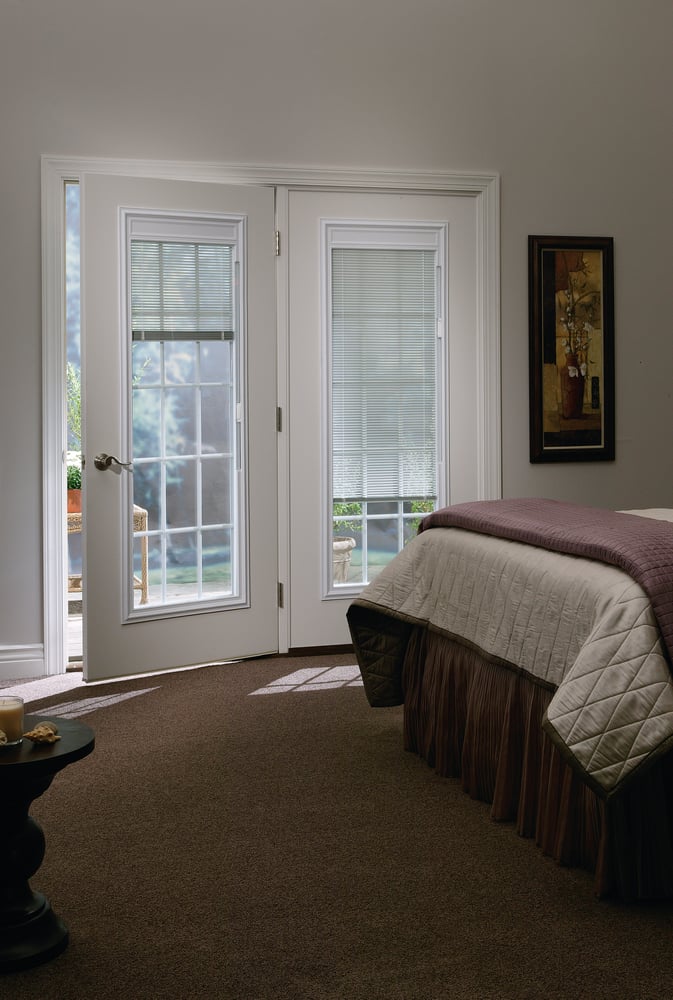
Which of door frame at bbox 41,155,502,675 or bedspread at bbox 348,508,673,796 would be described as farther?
door frame at bbox 41,155,502,675

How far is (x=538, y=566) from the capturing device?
7.75 ft

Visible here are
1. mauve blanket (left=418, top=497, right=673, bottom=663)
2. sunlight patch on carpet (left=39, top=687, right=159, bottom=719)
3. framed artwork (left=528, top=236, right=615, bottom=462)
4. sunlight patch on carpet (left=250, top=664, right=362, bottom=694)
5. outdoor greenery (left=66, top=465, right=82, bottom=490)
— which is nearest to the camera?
mauve blanket (left=418, top=497, right=673, bottom=663)

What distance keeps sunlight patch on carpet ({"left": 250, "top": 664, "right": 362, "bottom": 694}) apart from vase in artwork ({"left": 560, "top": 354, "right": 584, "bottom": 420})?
159cm

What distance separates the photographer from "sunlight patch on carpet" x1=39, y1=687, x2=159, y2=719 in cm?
356

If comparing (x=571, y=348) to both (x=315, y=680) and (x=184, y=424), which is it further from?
(x=315, y=680)

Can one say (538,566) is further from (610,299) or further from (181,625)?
(610,299)

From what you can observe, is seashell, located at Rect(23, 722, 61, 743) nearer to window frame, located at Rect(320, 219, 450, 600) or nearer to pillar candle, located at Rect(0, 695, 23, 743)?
pillar candle, located at Rect(0, 695, 23, 743)

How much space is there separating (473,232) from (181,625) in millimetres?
2235

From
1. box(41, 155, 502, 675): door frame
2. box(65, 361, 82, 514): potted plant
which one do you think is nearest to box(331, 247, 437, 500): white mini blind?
box(41, 155, 502, 675): door frame

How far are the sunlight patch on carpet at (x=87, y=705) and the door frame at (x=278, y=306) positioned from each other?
0.50m

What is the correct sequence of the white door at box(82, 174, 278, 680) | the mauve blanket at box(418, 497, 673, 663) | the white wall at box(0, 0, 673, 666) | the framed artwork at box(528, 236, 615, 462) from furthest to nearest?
1. the framed artwork at box(528, 236, 615, 462)
2. the white wall at box(0, 0, 673, 666)
3. the white door at box(82, 174, 278, 680)
4. the mauve blanket at box(418, 497, 673, 663)

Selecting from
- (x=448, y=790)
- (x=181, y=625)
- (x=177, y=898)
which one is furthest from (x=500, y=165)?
(x=177, y=898)

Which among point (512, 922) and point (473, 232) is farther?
point (473, 232)

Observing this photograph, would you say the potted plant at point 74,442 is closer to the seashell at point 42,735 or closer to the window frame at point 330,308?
the window frame at point 330,308
